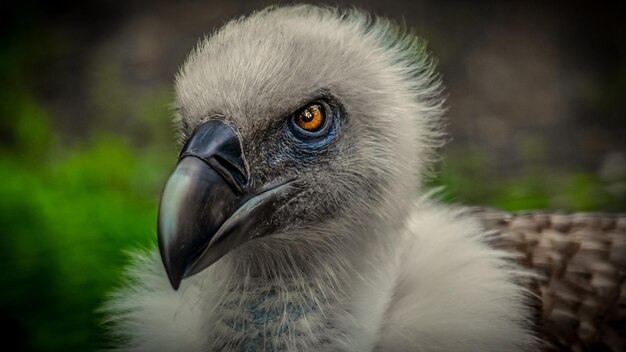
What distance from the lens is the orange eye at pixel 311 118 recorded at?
208 centimetres

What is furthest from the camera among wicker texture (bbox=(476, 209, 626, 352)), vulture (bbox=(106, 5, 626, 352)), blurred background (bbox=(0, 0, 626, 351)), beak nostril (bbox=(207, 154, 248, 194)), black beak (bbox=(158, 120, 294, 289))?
blurred background (bbox=(0, 0, 626, 351))

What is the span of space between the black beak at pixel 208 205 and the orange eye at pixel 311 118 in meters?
0.17

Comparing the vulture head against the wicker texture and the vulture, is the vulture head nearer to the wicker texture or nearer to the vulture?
the vulture

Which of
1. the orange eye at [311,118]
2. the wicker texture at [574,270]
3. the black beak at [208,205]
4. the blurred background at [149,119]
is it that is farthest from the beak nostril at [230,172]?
the blurred background at [149,119]

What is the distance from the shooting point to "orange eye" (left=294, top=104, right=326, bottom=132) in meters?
2.08

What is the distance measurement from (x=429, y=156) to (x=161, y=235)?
946 mm

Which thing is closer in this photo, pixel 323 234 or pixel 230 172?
pixel 230 172

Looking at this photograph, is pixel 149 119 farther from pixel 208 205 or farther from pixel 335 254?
pixel 208 205

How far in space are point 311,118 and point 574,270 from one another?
0.90 m

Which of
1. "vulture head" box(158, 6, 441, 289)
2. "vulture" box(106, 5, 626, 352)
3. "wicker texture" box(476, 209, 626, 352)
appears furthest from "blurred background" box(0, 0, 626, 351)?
"vulture head" box(158, 6, 441, 289)

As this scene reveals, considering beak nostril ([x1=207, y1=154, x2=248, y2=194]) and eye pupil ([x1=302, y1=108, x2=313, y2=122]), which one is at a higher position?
eye pupil ([x1=302, y1=108, x2=313, y2=122])

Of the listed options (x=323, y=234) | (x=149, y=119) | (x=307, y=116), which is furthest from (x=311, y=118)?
(x=149, y=119)

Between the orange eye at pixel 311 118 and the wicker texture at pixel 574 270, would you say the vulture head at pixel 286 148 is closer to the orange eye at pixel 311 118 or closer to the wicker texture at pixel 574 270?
the orange eye at pixel 311 118

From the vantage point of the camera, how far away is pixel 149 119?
5414 mm
